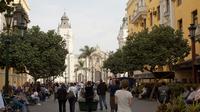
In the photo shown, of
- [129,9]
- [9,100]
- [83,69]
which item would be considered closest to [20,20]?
[9,100]

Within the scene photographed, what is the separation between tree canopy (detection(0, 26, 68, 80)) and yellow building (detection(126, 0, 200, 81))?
10.9 m

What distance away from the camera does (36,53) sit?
4550 centimetres

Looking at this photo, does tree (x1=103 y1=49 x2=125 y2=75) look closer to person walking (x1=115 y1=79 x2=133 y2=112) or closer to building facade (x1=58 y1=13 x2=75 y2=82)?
person walking (x1=115 y1=79 x2=133 y2=112)

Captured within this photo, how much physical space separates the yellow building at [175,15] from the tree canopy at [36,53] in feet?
35.9

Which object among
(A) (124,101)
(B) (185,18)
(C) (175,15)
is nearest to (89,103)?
(A) (124,101)

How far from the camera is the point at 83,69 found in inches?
6029

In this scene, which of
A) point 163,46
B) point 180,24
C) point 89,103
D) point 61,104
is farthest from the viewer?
point 180,24

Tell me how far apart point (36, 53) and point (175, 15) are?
1284cm

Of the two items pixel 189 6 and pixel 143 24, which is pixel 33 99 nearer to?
pixel 189 6

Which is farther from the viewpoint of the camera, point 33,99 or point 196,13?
point 196,13

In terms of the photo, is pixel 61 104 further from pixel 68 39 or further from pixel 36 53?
pixel 68 39

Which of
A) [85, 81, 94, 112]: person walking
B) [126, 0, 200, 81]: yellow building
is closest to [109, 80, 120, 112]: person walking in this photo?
[85, 81, 94, 112]: person walking

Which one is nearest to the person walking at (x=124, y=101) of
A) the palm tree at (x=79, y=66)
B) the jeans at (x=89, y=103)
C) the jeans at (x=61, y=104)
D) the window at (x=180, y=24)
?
the jeans at (x=61, y=104)

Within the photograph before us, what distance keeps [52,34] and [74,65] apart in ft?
340
